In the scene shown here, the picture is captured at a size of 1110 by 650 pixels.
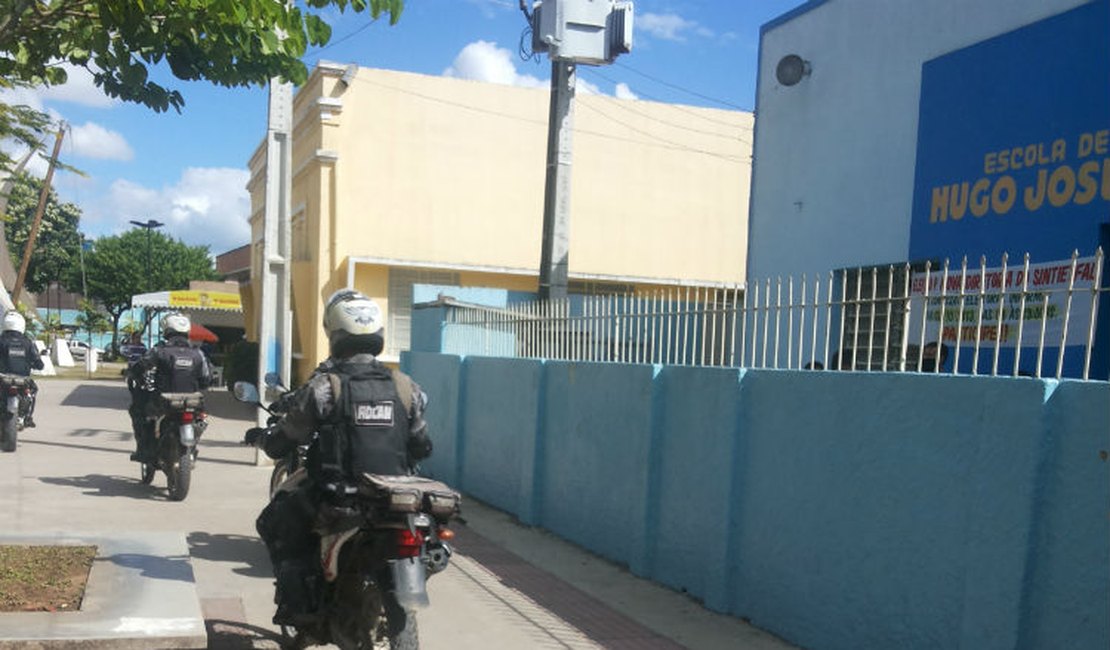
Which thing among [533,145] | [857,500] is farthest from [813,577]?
[533,145]

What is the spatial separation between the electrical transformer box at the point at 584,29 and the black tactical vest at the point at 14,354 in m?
7.20

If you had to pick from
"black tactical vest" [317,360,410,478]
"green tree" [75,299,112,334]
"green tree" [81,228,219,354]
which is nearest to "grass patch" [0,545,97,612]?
"black tactical vest" [317,360,410,478]

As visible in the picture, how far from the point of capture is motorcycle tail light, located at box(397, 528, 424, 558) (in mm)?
3686

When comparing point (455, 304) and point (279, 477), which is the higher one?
point (455, 304)

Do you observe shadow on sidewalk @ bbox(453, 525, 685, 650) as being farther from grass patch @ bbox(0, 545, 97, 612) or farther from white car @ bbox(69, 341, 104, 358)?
white car @ bbox(69, 341, 104, 358)

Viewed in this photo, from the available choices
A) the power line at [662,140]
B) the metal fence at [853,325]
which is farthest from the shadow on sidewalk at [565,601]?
the power line at [662,140]

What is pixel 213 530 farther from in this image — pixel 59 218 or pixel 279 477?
pixel 59 218

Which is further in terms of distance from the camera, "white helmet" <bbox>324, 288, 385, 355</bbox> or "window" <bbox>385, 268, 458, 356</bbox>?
"window" <bbox>385, 268, 458, 356</bbox>

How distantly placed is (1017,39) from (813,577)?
5603mm

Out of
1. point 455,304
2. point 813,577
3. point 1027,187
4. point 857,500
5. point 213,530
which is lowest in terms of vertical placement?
point 213,530

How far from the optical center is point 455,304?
1077 cm

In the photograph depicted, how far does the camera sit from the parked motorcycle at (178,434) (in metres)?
8.79

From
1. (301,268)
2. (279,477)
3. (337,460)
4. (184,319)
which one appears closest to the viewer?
(337,460)

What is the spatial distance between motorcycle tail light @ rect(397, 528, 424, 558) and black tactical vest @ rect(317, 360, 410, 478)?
0.42 metres
